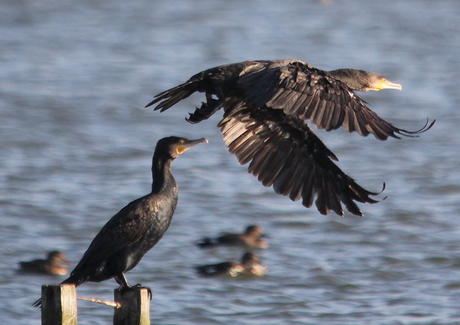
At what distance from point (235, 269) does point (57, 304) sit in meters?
4.61

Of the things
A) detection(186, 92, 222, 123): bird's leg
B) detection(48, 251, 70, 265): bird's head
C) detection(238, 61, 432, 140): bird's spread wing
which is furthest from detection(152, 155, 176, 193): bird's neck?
detection(48, 251, 70, 265): bird's head

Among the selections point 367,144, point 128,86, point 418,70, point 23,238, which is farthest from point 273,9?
point 23,238

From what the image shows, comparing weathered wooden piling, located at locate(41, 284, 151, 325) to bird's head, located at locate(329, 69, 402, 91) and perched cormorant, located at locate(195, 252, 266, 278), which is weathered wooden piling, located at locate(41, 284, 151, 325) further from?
perched cormorant, located at locate(195, 252, 266, 278)

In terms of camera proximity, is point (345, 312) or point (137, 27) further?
point (137, 27)

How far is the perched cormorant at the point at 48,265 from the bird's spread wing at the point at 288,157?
337 centimetres

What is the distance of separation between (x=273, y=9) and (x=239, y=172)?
458 inches

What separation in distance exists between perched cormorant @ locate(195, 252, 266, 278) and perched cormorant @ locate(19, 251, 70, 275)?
3.87ft

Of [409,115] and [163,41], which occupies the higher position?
[163,41]

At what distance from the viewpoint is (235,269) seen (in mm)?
11133

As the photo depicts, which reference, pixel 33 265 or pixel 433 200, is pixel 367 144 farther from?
pixel 33 265

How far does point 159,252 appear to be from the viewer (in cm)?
1189

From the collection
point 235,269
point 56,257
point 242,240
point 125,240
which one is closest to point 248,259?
point 235,269

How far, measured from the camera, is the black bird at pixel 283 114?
7.02 m

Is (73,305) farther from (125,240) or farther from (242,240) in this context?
(242,240)
